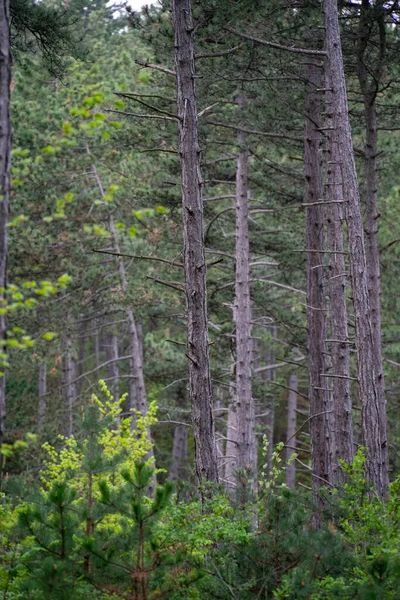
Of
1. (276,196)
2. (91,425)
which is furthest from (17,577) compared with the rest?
(276,196)

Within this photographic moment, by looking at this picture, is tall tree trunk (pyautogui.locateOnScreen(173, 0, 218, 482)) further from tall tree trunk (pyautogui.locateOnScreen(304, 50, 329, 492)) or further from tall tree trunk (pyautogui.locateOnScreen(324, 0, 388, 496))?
tall tree trunk (pyautogui.locateOnScreen(304, 50, 329, 492))

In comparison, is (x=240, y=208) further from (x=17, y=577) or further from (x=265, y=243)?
(x=17, y=577)

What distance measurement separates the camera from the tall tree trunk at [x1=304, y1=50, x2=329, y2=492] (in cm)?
1101

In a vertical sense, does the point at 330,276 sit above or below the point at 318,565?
above

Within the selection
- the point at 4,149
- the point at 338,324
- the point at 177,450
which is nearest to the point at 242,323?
the point at 338,324

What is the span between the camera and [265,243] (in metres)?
15.2

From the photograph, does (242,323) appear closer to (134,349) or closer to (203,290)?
(134,349)

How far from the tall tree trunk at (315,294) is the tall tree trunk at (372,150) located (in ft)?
2.36

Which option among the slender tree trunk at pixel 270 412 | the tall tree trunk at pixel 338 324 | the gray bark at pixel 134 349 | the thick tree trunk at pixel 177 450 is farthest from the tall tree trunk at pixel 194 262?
the thick tree trunk at pixel 177 450

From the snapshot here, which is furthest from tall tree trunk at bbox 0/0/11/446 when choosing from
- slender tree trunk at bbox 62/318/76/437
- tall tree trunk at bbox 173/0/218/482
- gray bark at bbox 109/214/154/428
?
slender tree trunk at bbox 62/318/76/437

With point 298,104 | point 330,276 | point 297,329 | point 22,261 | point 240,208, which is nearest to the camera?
point 330,276

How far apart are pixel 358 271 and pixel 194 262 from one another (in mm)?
2440

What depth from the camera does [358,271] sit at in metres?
8.57

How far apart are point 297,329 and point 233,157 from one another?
3.68 metres
